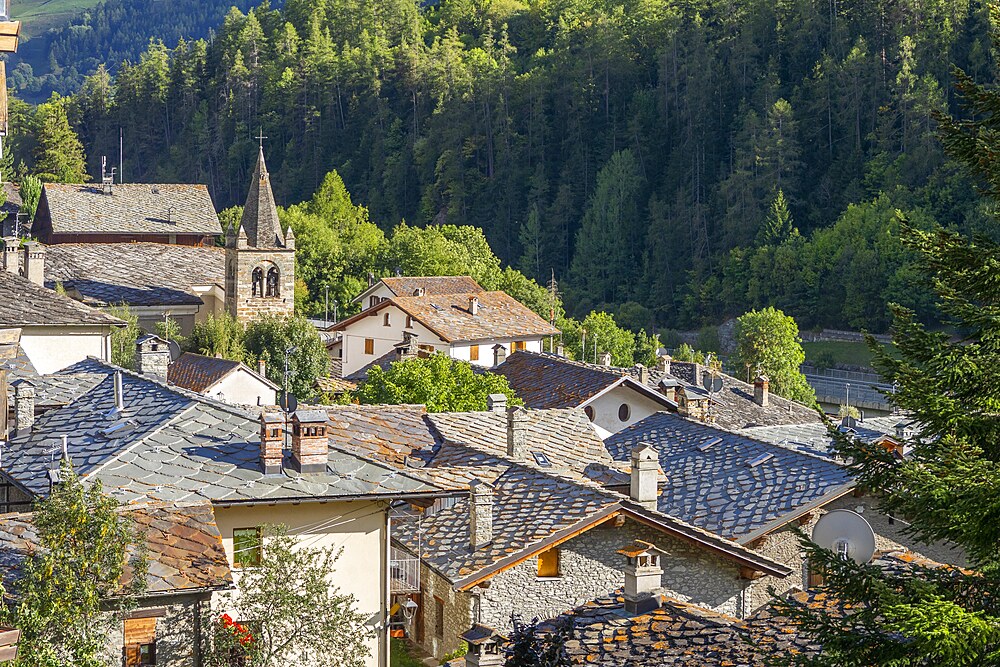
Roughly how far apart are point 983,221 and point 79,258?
4939cm

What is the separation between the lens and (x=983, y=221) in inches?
3369

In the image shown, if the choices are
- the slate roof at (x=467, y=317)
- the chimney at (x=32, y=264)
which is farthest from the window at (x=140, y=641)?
the slate roof at (x=467, y=317)

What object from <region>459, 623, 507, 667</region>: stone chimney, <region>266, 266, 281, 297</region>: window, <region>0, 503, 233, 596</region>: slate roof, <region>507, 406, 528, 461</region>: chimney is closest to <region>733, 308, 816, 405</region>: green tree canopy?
<region>266, 266, 281, 297</region>: window

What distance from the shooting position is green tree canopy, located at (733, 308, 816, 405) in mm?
64062

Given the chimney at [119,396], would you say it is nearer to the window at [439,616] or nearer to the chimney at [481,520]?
the chimney at [481,520]

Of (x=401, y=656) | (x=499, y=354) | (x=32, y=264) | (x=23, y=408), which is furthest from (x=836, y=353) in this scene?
(x=23, y=408)

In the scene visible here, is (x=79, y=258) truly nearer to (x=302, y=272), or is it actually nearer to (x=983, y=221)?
(x=302, y=272)

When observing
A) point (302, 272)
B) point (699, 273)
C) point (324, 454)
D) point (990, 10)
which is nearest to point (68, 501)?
point (324, 454)

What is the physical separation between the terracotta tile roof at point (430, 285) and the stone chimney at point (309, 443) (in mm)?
49352

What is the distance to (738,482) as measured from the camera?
25203 mm

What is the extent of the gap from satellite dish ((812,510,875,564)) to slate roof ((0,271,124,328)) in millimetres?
17256

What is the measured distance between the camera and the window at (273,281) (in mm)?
64562

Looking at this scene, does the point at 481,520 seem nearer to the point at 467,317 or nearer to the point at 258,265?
the point at 467,317

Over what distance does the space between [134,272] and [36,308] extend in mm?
35029
